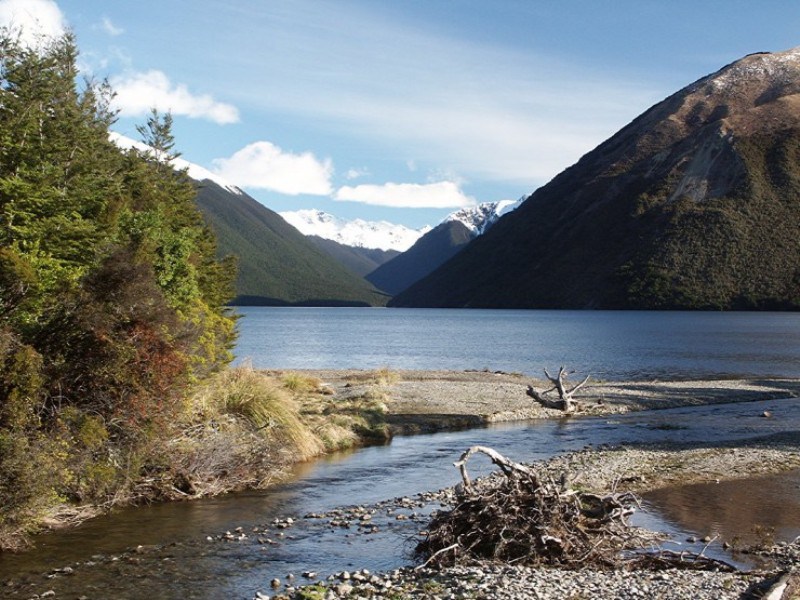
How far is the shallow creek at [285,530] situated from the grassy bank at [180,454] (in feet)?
1.74

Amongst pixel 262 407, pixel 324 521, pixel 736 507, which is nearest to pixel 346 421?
pixel 262 407

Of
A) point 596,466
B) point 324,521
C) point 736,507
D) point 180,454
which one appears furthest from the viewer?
point 596,466

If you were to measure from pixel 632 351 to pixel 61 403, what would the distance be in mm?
80184

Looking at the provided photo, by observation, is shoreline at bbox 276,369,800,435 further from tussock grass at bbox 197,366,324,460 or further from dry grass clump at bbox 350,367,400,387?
tussock grass at bbox 197,366,324,460

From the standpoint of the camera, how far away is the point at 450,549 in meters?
14.2

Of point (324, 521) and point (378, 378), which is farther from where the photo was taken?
point (378, 378)

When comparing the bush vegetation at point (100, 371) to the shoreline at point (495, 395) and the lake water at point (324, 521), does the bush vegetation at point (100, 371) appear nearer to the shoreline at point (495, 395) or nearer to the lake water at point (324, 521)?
the lake water at point (324, 521)

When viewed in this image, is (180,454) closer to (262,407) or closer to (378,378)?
(262,407)

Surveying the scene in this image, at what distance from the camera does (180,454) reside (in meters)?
19.4

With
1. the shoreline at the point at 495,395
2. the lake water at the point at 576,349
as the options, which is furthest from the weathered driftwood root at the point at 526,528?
the lake water at the point at 576,349

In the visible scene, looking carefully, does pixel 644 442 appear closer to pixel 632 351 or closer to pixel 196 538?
pixel 196 538

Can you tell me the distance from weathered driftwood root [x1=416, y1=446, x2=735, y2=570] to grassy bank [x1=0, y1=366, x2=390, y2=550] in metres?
7.21

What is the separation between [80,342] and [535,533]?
33.1ft

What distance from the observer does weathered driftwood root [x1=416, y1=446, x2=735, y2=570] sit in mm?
14031
